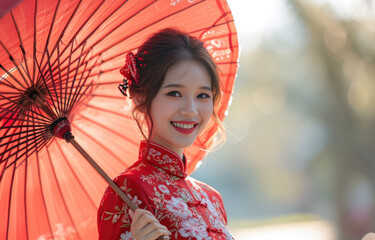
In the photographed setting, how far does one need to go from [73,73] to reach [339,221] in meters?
7.29

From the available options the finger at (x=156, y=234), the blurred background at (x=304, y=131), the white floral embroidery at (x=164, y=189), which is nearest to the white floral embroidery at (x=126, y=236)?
the finger at (x=156, y=234)

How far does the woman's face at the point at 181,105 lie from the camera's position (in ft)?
5.49

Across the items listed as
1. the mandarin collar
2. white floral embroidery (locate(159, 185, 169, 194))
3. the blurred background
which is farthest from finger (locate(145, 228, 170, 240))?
the blurred background

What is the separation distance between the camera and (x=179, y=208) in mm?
1606

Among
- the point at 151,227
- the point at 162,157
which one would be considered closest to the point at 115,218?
the point at 151,227

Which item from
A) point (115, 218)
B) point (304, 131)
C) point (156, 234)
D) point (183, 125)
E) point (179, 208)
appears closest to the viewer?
point (156, 234)

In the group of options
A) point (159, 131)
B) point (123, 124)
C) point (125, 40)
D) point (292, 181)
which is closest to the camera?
point (159, 131)

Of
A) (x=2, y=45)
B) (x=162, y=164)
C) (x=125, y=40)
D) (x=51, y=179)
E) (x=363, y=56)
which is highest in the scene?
(x=363, y=56)

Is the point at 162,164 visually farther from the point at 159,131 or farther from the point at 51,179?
the point at 51,179

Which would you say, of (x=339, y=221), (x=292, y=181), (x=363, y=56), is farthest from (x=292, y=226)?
(x=363, y=56)

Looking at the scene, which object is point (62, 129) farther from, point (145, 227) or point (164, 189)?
point (145, 227)

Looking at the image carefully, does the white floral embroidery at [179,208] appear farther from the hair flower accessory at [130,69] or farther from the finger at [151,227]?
the hair flower accessory at [130,69]

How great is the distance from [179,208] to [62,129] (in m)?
0.48

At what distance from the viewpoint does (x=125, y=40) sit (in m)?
1.87
